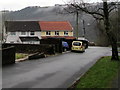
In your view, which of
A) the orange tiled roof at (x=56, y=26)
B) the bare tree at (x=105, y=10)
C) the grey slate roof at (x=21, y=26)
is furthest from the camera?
the orange tiled roof at (x=56, y=26)

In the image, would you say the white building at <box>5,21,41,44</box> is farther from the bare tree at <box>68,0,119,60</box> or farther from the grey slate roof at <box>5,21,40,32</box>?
the bare tree at <box>68,0,119,60</box>

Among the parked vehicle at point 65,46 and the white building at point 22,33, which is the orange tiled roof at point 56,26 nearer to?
the white building at point 22,33

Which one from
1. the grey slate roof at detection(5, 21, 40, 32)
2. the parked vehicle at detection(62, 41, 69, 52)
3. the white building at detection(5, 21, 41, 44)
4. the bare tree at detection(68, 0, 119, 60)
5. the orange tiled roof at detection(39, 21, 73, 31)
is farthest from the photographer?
the orange tiled roof at detection(39, 21, 73, 31)

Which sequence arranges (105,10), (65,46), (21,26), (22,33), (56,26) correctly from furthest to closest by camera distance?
(56,26) → (21,26) → (22,33) → (65,46) → (105,10)

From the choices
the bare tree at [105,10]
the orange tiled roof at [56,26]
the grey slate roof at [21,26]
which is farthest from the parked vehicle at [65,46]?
the orange tiled roof at [56,26]

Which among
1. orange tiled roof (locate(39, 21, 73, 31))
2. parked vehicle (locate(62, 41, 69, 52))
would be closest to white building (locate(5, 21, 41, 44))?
orange tiled roof (locate(39, 21, 73, 31))

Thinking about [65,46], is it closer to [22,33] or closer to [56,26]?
[22,33]

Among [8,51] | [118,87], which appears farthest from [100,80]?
[8,51]

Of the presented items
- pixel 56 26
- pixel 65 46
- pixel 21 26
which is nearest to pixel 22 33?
pixel 21 26

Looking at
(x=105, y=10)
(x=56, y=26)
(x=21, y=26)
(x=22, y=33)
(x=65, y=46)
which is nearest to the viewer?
(x=105, y=10)

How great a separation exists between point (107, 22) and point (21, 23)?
2209 inches

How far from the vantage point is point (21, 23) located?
76.2m

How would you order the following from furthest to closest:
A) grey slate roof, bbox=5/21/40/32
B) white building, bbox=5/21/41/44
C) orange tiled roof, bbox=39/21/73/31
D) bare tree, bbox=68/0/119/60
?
orange tiled roof, bbox=39/21/73/31
grey slate roof, bbox=5/21/40/32
white building, bbox=5/21/41/44
bare tree, bbox=68/0/119/60

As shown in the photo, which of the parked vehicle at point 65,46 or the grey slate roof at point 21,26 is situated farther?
the grey slate roof at point 21,26
